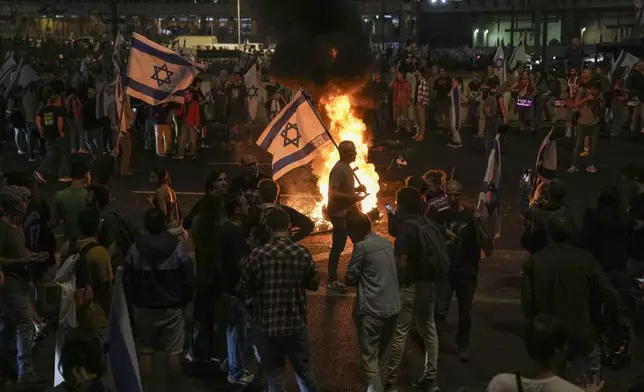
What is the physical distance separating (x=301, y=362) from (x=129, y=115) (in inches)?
499

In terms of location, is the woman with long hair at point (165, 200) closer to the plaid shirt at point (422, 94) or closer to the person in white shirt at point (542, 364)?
the person in white shirt at point (542, 364)

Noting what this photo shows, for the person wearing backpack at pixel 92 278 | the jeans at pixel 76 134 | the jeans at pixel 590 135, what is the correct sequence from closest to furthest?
the person wearing backpack at pixel 92 278
the jeans at pixel 590 135
the jeans at pixel 76 134

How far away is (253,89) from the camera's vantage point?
25469 millimetres

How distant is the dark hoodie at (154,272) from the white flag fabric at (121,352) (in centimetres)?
92

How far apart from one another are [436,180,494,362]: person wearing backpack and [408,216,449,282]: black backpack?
0.62 metres

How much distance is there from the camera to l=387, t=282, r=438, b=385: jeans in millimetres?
7102

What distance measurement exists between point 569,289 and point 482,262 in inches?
214

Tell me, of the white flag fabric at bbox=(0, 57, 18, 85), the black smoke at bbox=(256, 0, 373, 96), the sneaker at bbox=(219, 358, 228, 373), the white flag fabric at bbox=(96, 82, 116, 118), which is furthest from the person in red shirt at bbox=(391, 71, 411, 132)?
the sneaker at bbox=(219, 358, 228, 373)

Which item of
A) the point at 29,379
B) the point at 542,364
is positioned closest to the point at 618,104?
the point at 29,379

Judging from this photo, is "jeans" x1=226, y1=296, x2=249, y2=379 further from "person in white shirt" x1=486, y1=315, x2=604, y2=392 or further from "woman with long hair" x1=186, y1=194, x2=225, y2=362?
"person in white shirt" x1=486, y1=315, x2=604, y2=392

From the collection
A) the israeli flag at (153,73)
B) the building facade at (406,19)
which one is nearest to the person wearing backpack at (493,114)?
the israeli flag at (153,73)

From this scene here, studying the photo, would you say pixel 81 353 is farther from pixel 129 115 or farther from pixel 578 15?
pixel 578 15

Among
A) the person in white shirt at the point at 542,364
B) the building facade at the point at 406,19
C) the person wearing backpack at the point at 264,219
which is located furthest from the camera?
the building facade at the point at 406,19

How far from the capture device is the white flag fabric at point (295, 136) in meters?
10.8
